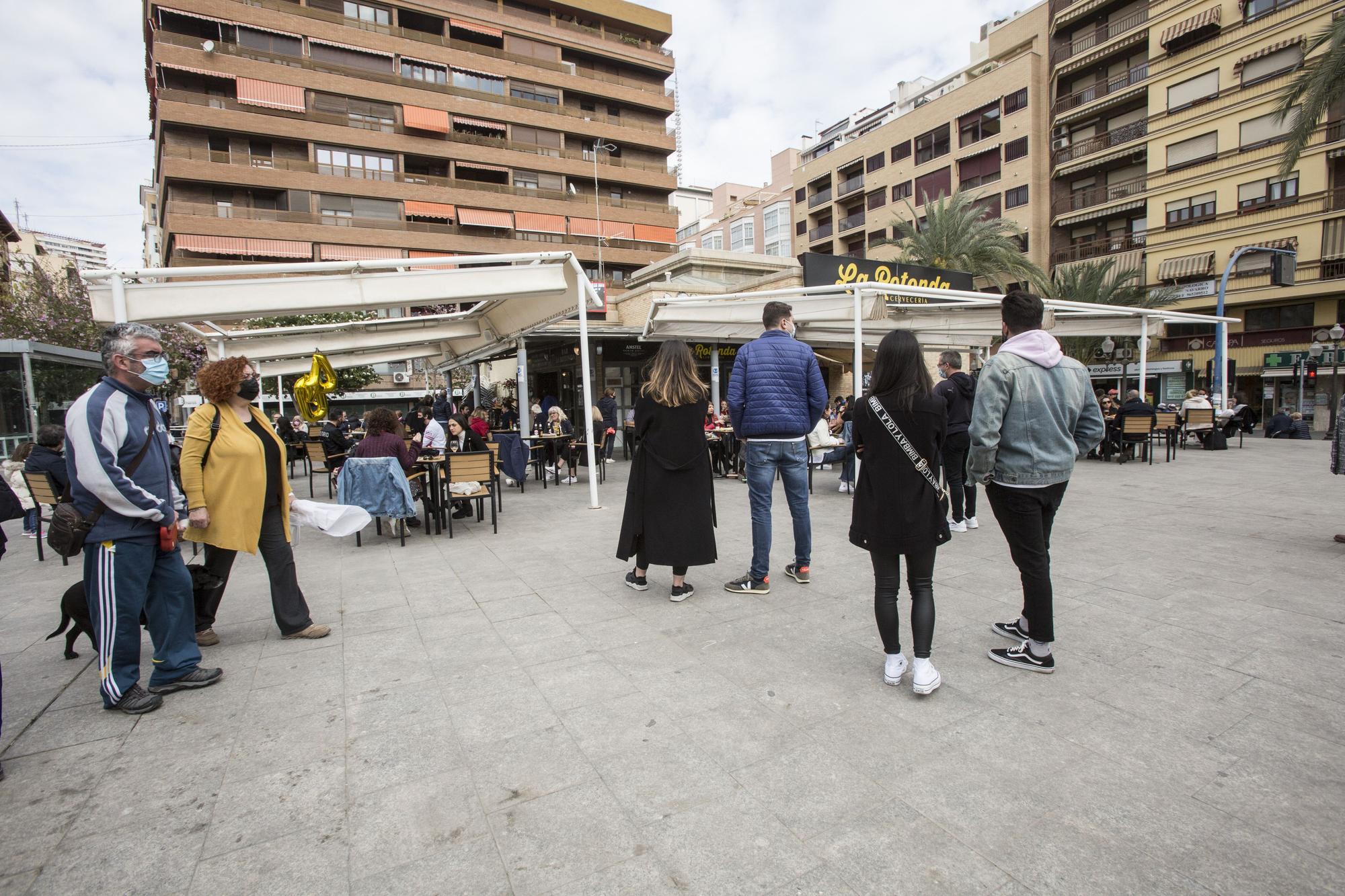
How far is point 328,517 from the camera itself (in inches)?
170

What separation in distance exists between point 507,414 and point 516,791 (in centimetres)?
1468

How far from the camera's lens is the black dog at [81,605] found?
3.53 m

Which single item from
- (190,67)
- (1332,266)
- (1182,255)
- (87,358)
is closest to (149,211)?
(190,67)

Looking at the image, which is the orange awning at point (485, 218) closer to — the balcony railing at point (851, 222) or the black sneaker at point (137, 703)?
the balcony railing at point (851, 222)

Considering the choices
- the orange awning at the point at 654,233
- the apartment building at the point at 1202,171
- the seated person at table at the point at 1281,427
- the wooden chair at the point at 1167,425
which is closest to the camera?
the wooden chair at the point at 1167,425

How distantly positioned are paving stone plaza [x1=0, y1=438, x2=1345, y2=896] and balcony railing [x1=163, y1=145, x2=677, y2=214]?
122 feet

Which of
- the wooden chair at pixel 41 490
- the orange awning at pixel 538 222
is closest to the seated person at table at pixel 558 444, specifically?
the wooden chair at pixel 41 490

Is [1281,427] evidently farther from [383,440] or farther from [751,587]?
[383,440]

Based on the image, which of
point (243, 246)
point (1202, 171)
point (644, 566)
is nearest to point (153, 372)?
point (644, 566)

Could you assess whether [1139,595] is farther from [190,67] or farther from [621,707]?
[190,67]

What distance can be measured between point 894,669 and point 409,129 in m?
42.6

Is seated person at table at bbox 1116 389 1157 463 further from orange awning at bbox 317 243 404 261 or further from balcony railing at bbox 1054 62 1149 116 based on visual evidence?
orange awning at bbox 317 243 404 261

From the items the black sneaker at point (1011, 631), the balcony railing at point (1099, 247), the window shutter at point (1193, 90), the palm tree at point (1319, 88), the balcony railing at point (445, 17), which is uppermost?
the balcony railing at point (445, 17)

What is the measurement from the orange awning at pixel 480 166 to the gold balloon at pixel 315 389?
104 ft
